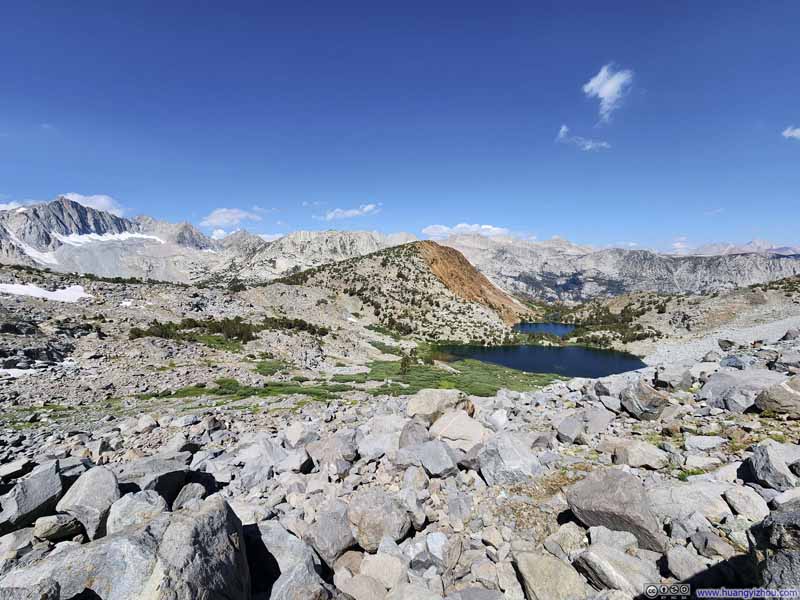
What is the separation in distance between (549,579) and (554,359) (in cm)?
7753

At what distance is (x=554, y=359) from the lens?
249 ft

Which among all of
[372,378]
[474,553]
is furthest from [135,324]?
[474,553]

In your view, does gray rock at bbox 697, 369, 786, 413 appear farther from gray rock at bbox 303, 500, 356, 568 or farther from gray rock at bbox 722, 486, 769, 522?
gray rock at bbox 303, 500, 356, 568

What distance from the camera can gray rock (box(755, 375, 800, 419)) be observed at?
9203mm

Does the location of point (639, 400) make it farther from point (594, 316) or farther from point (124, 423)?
point (594, 316)

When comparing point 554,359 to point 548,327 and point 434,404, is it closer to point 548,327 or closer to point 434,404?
point 548,327

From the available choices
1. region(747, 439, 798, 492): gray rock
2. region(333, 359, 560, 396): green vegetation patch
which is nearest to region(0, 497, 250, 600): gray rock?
region(747, 439, 798, 492): gray rock

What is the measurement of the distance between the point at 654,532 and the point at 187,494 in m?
8.91

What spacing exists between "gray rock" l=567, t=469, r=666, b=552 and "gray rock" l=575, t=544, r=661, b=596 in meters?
0.52

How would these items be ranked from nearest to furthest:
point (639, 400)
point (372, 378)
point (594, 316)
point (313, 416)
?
point (639, 400), point (313, 416), point (372, 378), point (594, 316)

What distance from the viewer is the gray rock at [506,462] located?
820 cm

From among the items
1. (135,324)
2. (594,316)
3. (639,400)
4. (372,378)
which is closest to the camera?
(639,400)

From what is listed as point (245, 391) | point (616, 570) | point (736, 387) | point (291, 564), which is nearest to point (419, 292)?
point (245, 391)

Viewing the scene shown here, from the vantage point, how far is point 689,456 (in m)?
8.01
